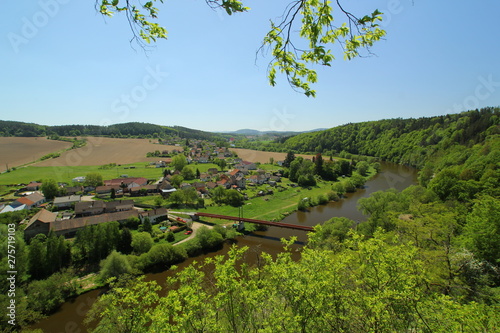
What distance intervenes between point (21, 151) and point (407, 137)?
11640 cm

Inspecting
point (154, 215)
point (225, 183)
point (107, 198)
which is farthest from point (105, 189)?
point (225, 183)

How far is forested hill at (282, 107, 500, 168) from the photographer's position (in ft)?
152

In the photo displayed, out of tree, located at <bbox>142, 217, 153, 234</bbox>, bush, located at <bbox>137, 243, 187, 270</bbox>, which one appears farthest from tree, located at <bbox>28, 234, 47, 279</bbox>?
tree, located at <bbox>142, 217, 153, 234</bbox>

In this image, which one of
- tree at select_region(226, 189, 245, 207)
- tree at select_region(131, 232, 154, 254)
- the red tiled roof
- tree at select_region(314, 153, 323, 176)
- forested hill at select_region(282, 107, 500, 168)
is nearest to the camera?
tree at select_region(131, 232, 154, 254)

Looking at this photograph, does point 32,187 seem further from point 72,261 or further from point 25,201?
point 72,261

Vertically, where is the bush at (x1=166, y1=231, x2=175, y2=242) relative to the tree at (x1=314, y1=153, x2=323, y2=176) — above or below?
below

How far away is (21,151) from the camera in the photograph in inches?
2415

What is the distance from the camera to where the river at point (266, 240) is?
1213 cm

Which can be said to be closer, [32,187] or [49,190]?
[49,190]

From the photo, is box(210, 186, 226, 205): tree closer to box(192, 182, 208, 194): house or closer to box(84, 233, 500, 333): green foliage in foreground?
box(192, 182, 208, 194): house

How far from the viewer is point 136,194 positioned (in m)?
36.2

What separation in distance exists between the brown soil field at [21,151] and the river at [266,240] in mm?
51965

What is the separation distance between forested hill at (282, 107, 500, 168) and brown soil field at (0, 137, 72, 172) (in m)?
88.8

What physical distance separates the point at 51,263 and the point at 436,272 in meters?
22.1
